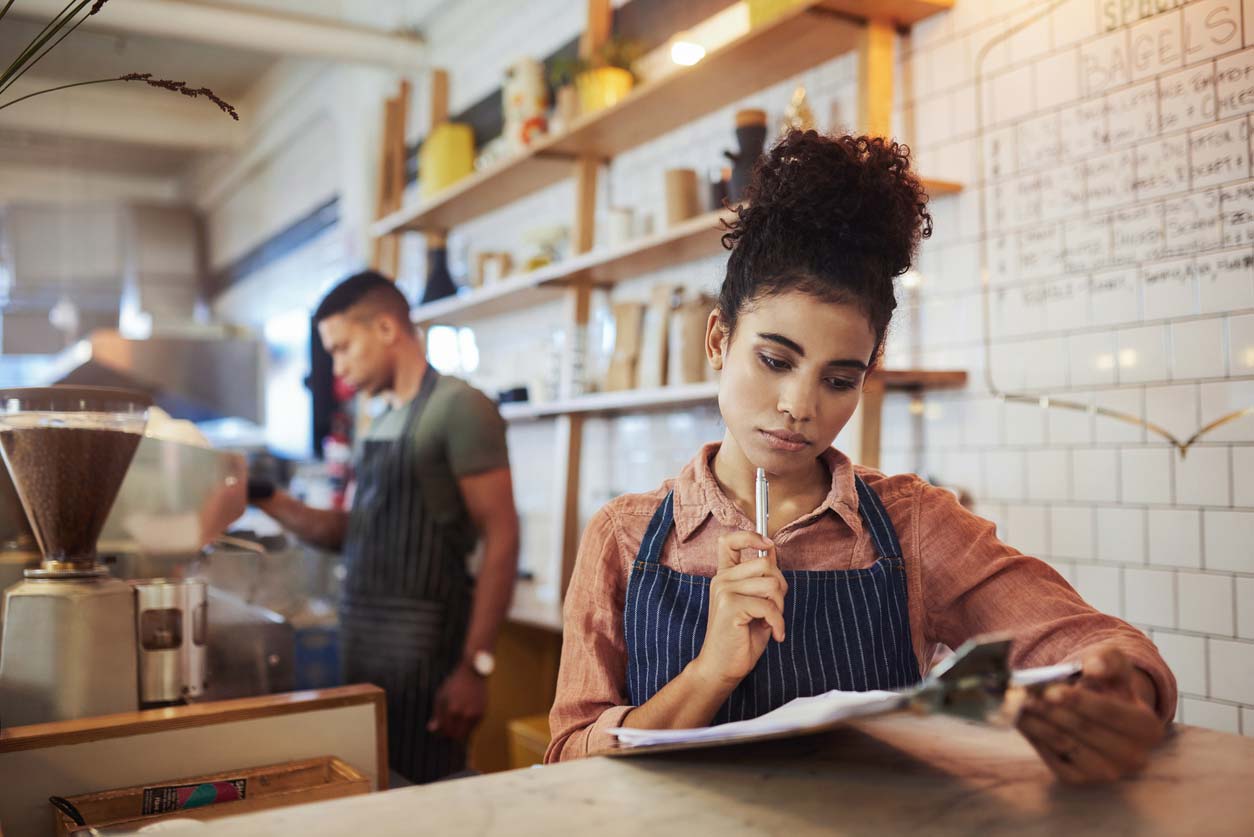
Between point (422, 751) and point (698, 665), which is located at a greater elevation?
point (698, 665)

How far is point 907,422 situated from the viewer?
2672 millimetres

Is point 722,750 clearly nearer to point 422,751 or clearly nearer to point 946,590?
point 946,590

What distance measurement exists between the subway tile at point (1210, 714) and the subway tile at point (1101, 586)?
0.70ft

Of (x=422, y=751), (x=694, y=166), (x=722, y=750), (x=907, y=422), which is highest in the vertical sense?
(x=694, y=166)

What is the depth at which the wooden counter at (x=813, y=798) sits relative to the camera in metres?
0.79

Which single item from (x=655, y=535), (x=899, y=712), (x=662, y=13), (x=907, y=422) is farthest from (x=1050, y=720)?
(x=662, y=13)

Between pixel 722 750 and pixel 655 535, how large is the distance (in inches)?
13.1

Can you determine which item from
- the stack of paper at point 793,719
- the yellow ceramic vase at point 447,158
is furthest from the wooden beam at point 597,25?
the stack of paper at point 793,719

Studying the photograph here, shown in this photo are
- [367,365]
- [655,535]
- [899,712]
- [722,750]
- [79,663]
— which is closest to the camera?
[899,712]

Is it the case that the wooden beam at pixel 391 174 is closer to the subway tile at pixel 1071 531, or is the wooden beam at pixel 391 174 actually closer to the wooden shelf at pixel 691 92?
the wooden shelf at pixel 691 92

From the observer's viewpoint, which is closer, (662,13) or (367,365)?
(367,365)

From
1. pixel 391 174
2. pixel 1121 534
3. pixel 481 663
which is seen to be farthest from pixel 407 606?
pixel 391 174

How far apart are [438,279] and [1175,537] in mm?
3325

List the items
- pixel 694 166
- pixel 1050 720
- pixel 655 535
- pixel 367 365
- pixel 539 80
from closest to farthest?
pixel 1050 720 < pixel 655 535 < pixel 367 365 < pixel 694 166 < pixel 539 80
